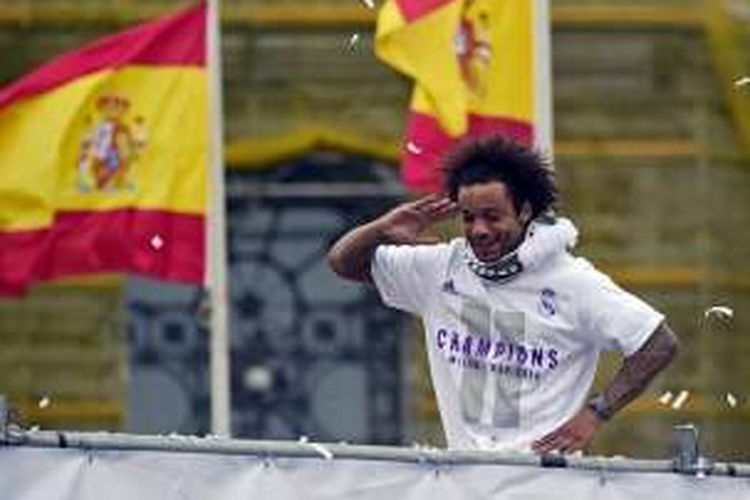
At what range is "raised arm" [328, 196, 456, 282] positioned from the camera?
20.5ft

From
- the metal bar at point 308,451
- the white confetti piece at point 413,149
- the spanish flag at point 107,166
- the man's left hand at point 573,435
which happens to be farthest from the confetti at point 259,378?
the metal bar at point 308,451

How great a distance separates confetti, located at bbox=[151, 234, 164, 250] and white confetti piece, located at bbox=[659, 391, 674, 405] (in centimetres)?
301

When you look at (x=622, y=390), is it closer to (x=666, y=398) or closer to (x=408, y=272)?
(x=408, y=272)

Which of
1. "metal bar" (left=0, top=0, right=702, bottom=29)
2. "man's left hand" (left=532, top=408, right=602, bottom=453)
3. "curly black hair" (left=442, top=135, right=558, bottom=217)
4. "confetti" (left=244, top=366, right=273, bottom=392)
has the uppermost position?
"metal bar" (left=0, top=0, right=702, bottom=29)

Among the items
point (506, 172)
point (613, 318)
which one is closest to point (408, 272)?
point (506, 172)

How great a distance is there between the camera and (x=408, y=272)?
20.5 feet

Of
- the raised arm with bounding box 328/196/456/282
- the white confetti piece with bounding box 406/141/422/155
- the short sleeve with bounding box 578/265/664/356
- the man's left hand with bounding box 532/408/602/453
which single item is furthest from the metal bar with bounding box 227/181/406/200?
the man's left hand with bounding box 532/408/602/453

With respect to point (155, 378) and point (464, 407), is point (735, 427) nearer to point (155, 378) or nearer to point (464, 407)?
point (155, 378)

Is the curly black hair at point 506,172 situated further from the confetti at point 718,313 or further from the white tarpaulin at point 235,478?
the confetti at point 718,313

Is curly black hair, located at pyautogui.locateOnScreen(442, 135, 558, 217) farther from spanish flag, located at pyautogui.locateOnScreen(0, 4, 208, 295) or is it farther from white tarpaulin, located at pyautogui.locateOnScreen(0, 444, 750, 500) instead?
spanish flag, located at pyautogui.locateOnScreen(0, 4, 208, 295)

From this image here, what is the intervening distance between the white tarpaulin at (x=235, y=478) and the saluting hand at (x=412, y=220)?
110cm

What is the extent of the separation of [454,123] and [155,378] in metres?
3.48

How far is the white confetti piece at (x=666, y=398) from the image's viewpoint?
14477 mm

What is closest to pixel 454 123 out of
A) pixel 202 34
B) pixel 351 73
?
pixel 202 34
